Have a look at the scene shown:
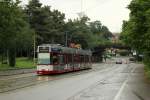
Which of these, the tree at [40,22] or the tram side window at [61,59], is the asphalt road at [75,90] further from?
the tree at [40,22]

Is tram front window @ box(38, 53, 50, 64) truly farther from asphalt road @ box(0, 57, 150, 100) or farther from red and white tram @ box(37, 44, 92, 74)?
asphalt road @ box(0, 57, 150, 100)

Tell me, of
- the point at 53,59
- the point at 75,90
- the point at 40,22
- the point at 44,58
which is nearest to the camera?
the point at 75,90

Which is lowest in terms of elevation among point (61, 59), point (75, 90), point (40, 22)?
point (75, 90)

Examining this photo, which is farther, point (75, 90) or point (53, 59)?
point (53, 59)

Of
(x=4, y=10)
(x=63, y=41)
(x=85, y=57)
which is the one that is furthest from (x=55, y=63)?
(x=63, y=41)

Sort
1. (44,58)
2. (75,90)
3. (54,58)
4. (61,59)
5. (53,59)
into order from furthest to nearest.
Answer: (61,59), (54,58), (53,59), (44,58), (75,90)

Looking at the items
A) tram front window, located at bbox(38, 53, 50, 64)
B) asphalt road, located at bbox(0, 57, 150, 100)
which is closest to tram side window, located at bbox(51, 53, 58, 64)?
tram front window, located at bbox(38, 53, 50, 64)

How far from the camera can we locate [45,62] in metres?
48.6

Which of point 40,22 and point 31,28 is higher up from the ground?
point 40,22

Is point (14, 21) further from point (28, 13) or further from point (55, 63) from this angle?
point (28, 13)

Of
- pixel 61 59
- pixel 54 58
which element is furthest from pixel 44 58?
pixel 61 59

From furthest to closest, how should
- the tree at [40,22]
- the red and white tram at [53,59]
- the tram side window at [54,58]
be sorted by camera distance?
the tree at [40,22] < the tram side window at [54,58] < the red and white tram at [53,59]

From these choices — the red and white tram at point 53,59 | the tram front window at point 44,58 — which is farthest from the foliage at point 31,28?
the tram front window at point 44,58

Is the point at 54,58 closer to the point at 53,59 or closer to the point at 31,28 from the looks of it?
the point at 53,59
